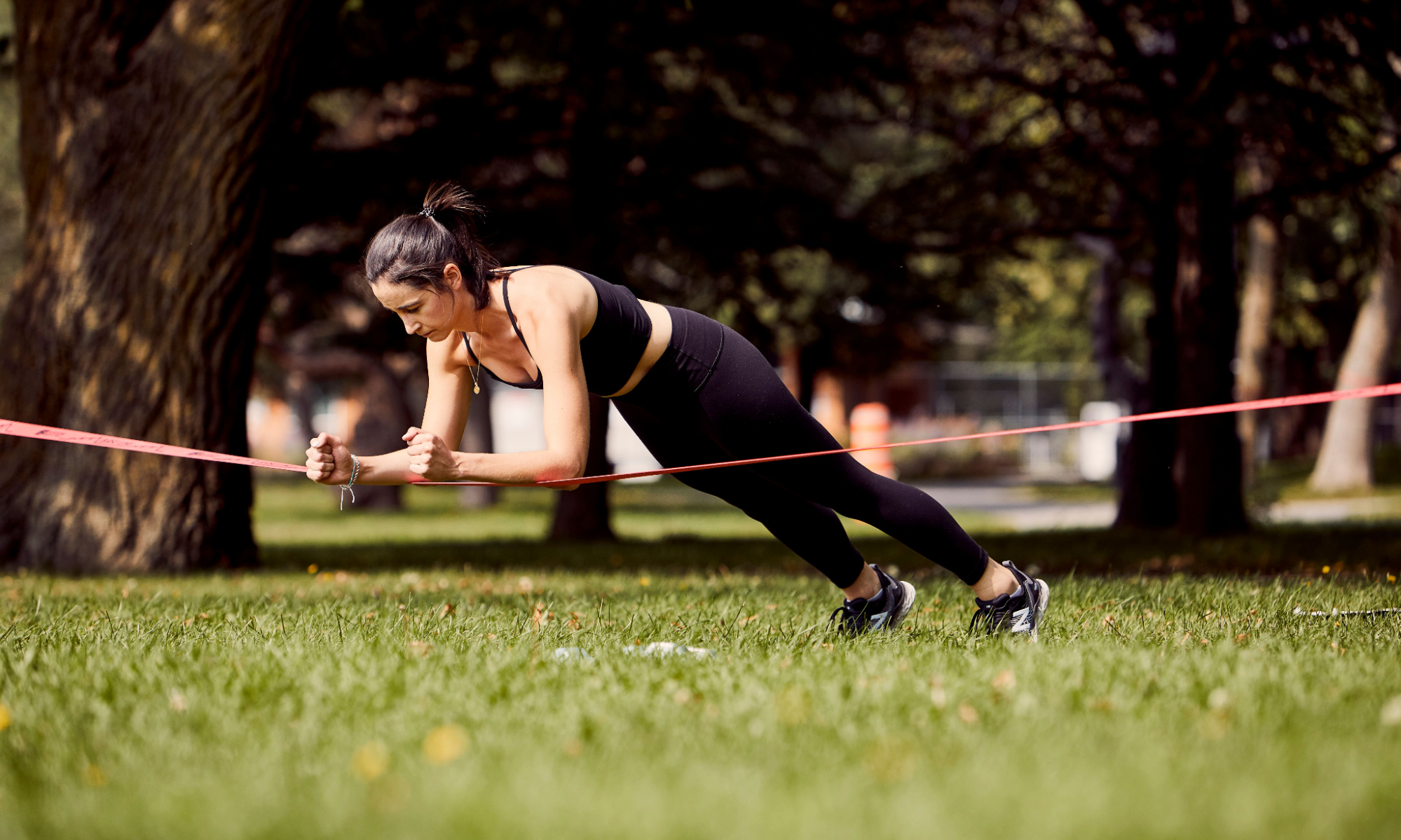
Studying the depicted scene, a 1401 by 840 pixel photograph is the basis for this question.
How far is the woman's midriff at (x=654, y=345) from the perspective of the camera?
12.1ft

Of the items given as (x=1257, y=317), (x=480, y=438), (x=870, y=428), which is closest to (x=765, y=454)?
(x=1257, y=317)

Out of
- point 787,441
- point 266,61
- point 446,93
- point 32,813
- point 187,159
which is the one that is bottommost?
point 32,813

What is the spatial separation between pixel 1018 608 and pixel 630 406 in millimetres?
1382

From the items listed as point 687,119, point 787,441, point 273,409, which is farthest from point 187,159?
point 273,409

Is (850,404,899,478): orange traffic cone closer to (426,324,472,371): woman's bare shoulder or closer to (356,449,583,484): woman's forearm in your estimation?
(426,324,472,371): woman's bare shoulder

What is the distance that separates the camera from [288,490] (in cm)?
2962

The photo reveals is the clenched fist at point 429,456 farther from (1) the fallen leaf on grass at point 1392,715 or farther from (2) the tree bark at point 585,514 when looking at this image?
(2) the tree bark at point 585,514

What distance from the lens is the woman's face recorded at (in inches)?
133

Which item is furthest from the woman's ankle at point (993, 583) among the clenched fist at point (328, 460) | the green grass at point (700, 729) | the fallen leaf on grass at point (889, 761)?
the clenched fist at point (328, 460)

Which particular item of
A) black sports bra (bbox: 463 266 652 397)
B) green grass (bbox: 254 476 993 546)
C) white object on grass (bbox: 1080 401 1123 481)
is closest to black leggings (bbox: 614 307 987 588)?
black sports bra (bbox: 463 266 652 397)

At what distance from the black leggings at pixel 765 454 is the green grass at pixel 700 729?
298 mm

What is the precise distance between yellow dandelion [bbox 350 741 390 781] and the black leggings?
155 centimetres

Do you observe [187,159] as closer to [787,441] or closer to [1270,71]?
[787,441]

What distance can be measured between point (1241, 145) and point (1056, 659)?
27.4 feet
